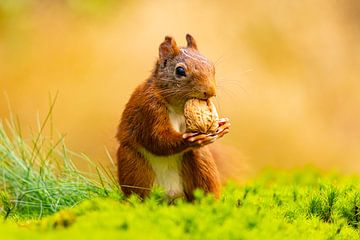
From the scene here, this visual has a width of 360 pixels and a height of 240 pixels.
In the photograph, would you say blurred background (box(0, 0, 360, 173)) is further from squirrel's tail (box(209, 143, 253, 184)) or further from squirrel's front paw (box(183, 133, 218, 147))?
squirrel's front paw (box(183, 133, 218, 147))

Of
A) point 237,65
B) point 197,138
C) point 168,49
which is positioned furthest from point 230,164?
→ point 237,65

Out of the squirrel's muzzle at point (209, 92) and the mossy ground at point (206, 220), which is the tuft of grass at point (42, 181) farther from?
the squirrel's muzzle at point (209, 92)

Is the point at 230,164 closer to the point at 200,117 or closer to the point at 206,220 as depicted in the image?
the point at 200,117

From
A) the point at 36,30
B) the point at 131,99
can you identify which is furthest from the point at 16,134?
the point at 36,30

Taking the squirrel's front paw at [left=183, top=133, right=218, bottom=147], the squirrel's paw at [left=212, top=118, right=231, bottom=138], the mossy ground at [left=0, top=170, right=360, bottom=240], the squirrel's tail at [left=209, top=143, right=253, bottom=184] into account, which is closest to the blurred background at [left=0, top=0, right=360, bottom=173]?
the squirrel's tail at [left=209, top=143, right=253, bottom=184]

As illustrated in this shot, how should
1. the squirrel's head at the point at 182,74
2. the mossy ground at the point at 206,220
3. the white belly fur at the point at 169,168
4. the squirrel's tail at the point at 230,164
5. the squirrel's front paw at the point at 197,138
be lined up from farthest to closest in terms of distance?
the squirrel's tail at the point at 230,164, the white belly fur at the point at 169,168, the squirrel's head at the point at 182,74, the squirrel's front paw at the point at 197,138, the mossy ground at the point at 206,220

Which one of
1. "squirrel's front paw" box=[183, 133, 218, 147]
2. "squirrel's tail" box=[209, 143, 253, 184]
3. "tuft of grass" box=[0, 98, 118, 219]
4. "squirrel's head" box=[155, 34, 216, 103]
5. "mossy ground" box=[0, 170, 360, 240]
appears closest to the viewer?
"mossy ground" box=[0, 170, 360, 240]

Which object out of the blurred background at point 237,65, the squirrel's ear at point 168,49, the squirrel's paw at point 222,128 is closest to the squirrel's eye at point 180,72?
the squirrel's ear at point 168,49
